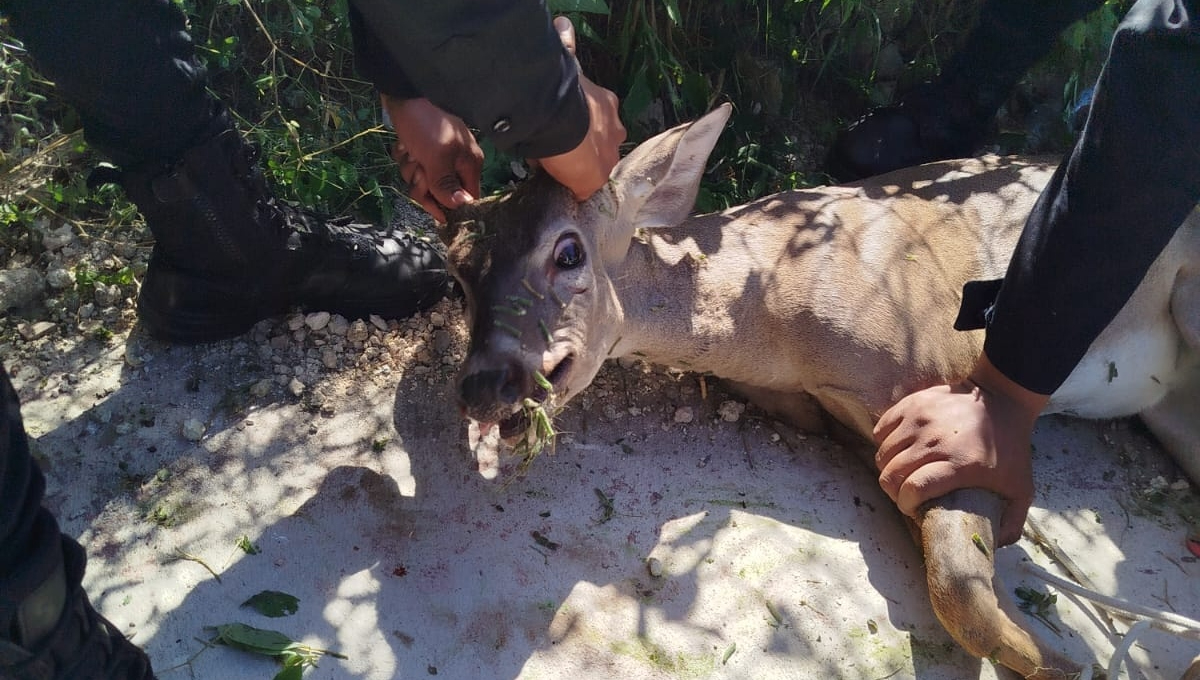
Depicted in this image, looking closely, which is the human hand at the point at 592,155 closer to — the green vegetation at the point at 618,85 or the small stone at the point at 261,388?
the green vegetation at the point at 618,85

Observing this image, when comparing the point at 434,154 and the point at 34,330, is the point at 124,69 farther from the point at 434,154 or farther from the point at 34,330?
the point at 34,330

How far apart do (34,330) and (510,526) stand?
2063 millimetres

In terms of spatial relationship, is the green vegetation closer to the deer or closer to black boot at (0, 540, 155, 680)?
the deer

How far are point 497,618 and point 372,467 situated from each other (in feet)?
2.63

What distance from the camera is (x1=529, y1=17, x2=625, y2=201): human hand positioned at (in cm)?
274

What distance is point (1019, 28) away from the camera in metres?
4.05

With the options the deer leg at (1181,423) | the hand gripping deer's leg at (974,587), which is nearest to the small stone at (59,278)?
the hand gripping deer's leg at (974,587)

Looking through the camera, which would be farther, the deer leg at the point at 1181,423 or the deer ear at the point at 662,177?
the deer leg at the point at 1181,423

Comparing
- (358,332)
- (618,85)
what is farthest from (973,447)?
(618,85)

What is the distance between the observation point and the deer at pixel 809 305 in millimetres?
2857

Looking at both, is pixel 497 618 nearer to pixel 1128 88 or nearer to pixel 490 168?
pixel 490 168

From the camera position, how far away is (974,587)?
2758 mm

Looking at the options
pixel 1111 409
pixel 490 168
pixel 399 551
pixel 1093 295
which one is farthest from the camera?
pixel 490 168

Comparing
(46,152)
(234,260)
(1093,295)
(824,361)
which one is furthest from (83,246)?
(1093,295)
